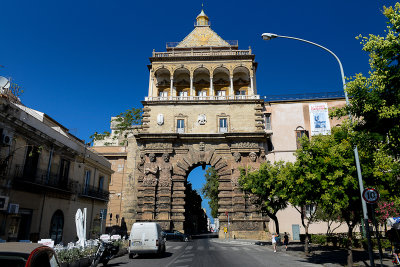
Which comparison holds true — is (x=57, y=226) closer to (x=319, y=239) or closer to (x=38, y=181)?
(x=38, y=181)

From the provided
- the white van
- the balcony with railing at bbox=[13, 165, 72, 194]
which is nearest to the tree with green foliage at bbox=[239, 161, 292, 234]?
the white van

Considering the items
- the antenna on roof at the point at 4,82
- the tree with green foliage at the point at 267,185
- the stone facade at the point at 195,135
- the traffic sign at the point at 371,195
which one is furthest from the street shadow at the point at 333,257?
the antenna on roof at the point at 4,82

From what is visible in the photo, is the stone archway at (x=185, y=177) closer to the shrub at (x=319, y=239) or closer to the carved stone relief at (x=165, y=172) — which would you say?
the carved stone relief at (x=165, y=172)

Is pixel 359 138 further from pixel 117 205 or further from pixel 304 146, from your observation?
pixel 117 205

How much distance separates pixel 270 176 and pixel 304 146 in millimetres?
9829

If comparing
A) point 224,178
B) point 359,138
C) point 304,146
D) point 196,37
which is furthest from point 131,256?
point 196,37

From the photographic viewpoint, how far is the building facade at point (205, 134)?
30805mm

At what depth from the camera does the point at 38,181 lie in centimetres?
1689

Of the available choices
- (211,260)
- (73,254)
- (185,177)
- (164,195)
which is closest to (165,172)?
(185,177)

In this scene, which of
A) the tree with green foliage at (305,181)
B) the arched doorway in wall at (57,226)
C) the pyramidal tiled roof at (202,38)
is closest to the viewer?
the tree with green foliage at (305,181)

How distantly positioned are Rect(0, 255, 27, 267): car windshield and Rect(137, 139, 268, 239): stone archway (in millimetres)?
27085

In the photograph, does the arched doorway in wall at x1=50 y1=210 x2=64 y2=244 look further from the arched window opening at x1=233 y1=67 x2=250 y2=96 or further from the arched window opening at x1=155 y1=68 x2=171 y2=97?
the arched window opening at x1=233 y1=67 x2=250 y2=96

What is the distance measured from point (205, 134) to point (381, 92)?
24.4 m

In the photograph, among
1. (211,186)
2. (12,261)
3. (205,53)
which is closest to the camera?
(12,261)
